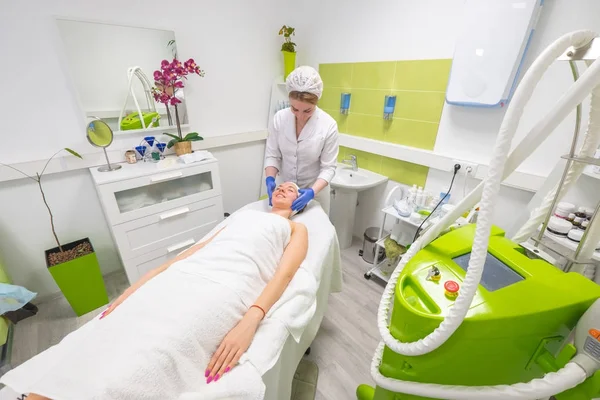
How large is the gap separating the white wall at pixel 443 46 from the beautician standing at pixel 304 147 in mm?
833

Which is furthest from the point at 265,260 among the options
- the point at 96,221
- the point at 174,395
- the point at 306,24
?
the point at 306,24

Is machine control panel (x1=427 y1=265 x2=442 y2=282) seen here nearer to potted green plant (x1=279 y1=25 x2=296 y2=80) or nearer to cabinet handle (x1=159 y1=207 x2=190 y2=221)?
cabinet handle (x1=159 y1=207 x2=190 y2=221)

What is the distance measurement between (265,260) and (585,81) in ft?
3.34

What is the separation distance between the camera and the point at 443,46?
1.67 m

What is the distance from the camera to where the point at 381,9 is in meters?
1.91

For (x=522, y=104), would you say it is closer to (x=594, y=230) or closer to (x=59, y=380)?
(x=594, y=230)

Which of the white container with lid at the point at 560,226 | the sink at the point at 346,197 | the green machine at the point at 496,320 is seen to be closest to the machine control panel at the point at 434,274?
the green machine at the point at 496,320

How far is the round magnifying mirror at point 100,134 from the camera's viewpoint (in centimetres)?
158

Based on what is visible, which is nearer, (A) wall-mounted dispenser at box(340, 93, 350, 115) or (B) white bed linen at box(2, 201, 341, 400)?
(B) white bed linen at box(2, 201, 341, 400)

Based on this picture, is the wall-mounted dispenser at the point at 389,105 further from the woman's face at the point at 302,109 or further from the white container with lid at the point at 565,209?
the white container with lid at the point at 565,209

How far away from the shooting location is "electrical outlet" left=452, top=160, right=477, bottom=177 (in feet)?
5.44

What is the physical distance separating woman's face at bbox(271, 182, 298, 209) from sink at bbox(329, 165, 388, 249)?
69cm

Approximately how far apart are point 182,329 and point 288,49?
2.50m

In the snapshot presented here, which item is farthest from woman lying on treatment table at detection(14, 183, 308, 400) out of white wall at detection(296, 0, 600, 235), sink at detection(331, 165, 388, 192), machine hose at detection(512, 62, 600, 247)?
white wall at detection(296, 0, 600, 235)
